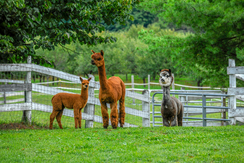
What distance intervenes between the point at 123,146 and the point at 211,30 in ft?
27.1

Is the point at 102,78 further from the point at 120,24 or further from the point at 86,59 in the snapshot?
the point at 86,59

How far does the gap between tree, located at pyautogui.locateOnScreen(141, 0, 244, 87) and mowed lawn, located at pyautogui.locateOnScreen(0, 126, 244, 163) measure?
5.93 m

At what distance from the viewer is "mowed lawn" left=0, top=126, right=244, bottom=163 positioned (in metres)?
4.58

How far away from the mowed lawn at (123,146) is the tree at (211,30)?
19.4 ft

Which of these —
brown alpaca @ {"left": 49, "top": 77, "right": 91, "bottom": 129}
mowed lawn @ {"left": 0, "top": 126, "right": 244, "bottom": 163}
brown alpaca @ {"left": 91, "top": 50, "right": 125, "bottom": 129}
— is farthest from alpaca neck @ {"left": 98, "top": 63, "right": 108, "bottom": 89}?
mowed lawn @ {"left": 0, "top": 126, "right": 244, "bottom": 163}

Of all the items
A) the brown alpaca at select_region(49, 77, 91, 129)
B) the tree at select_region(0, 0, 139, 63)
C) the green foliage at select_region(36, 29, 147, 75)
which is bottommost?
the brown alpaca at select_region(49, 77, 91, 129)

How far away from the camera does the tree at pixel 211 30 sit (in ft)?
37.7

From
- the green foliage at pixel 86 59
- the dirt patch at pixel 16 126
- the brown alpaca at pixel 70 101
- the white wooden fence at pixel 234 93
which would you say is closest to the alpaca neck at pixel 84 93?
the brown alpaca at pixel 70 101

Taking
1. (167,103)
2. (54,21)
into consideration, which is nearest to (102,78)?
(167,103)

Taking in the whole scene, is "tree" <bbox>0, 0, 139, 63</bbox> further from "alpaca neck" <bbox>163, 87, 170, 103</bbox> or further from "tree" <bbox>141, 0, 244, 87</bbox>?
"tree" <bbox>141, 0, 244, 87</bbox>

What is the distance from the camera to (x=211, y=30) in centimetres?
1194

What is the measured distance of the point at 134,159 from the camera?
4.53 meters

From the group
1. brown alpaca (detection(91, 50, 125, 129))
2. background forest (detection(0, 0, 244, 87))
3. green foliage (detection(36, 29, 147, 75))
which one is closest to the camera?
brown alpaca (detection(91, 50, 125, 129))

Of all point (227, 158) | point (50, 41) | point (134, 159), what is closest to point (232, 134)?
point (227, 158)
